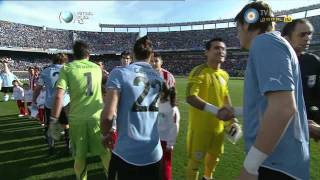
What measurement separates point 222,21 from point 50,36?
3745 cm

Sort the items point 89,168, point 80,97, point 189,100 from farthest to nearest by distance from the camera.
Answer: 1. point 89,168
2. point 80,97
3. point 189,100

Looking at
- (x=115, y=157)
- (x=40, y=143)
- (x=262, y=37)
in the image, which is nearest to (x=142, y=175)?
(x=115, y=157)

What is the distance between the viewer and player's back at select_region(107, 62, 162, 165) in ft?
12.1

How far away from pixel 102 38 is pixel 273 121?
8955cm

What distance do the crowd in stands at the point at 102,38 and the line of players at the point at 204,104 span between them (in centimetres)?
6697

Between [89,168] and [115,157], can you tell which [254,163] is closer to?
[115,157]

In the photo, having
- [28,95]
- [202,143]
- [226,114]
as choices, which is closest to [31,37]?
[28,95]

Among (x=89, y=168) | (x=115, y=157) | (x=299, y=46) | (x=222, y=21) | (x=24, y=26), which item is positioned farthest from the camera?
(x=222, y=21)

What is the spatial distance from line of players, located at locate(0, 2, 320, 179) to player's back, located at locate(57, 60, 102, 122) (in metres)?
0.01

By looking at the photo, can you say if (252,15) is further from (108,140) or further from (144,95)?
(108,140)

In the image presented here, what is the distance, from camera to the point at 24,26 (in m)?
76.5

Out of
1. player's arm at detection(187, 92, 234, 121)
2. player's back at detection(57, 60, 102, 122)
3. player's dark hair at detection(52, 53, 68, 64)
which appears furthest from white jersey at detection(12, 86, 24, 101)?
player's arm at detection(187, 92, 234, 121)

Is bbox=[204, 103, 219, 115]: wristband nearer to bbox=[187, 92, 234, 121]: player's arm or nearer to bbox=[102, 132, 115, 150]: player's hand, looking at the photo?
bbox=[187, 92, 234, 121]: player's arm

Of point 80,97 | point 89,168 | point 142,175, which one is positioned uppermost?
point 80,97
